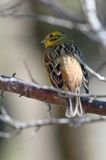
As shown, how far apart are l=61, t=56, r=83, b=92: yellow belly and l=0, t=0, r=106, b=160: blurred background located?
20.4 feet

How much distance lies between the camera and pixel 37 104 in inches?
534

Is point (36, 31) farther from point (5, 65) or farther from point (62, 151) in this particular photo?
point (62, 151)

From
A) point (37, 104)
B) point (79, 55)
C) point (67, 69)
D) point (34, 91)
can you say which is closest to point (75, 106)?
point (34, 91)

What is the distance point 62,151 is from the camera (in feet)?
44.2

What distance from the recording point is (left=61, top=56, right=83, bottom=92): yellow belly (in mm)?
6570

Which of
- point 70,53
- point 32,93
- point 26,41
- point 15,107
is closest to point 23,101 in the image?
point 15,107

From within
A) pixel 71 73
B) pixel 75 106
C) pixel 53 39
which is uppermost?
pixel 53 39

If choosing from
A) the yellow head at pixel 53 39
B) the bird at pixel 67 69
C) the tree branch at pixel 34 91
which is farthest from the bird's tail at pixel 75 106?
the yellow head at pixel 53 39

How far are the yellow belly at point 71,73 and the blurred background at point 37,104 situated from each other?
6.21 metres

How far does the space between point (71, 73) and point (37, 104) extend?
22.7 ft

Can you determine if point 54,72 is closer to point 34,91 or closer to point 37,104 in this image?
point 34,91

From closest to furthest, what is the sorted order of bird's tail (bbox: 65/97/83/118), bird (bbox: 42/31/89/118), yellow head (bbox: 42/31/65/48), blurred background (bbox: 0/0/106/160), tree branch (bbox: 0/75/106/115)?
1. tree branch (bbox: 0/75/106/115)
2. bird's tail (bbox: 65/97/83/118)
3. bird (bbox: 42/31/89/118)
4. yellow head (bbox: 42/31/65/48)
5. blurred background (bbox: 0/0/106/160)

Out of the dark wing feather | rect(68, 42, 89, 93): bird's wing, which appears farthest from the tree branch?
the dark wing feather

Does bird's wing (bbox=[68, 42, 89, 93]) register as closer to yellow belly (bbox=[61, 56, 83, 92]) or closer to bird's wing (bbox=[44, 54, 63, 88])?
yellow belly (bbox=[61, 56, 83, 92])
